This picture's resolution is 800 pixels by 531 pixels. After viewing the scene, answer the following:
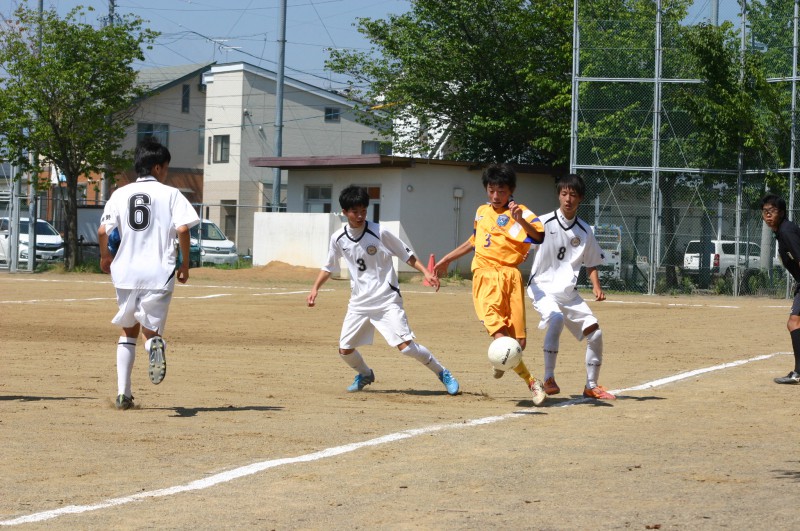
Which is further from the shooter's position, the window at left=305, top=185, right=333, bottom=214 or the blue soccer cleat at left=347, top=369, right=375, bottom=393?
the window at left=305, top=185, right=333, bottom=214

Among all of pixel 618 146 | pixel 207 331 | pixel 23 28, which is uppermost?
pixel 23 28

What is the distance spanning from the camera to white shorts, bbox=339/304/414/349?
31.6ft

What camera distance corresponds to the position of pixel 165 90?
5825 centimetres

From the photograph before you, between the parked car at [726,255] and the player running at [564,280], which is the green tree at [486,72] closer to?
the parked car at [726,255]

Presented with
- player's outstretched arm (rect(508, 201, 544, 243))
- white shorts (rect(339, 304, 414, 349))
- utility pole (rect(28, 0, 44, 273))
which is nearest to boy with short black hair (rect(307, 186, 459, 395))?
white shorts (rect(339, 304, 414, 349))

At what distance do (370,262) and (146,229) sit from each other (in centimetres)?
205

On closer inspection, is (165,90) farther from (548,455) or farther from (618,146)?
(548,455)

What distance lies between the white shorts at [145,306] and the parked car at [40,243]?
30200mm

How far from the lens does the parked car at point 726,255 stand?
2856 centimetres

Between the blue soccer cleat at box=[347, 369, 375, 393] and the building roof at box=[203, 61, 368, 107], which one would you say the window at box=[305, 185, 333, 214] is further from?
the blue soccer cleat at box=[347, 369, 375, 393]

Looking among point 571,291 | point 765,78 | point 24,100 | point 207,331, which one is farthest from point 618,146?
point 571,291

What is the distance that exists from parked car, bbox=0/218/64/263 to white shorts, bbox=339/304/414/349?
96.7 ft

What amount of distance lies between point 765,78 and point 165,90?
1441 inches

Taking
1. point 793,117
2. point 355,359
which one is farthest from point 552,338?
point 793,117
